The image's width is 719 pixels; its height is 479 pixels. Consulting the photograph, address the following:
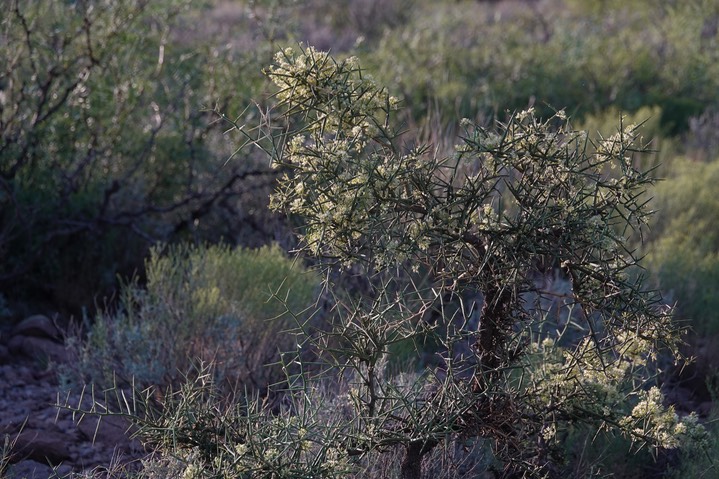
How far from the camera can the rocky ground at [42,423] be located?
3.71 metres

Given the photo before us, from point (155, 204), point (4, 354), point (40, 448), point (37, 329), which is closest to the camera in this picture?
point (40, 448)

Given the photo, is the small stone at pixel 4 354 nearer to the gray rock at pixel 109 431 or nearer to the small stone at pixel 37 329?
the small stone at pixel 37 329

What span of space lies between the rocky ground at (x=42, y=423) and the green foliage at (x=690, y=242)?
2854 mm

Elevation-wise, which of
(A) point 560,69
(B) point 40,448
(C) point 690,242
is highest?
(A) point 560,69

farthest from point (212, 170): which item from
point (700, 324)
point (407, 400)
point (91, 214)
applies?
point (407, 400)

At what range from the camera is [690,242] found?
20.7 ft

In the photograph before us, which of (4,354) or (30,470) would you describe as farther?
(4,354)

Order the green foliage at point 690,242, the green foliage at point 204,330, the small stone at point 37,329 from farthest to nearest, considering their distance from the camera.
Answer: the green foliage at point 690,242 < the small stone at point 37,329 < the green foliage at point 204,330

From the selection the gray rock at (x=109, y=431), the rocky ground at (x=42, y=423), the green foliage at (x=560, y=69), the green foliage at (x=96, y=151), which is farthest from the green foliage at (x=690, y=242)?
the rocky ground at (x=42, y=423)

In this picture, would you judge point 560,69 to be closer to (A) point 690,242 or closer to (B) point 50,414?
(A) point 690,242

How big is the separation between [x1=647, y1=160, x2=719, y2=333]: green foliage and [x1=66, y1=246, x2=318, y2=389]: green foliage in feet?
6.55

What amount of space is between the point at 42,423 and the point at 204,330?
0.80 metres

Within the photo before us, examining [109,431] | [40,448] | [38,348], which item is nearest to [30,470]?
[40,448]

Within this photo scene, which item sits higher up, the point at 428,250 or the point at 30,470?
the point at 428,250
